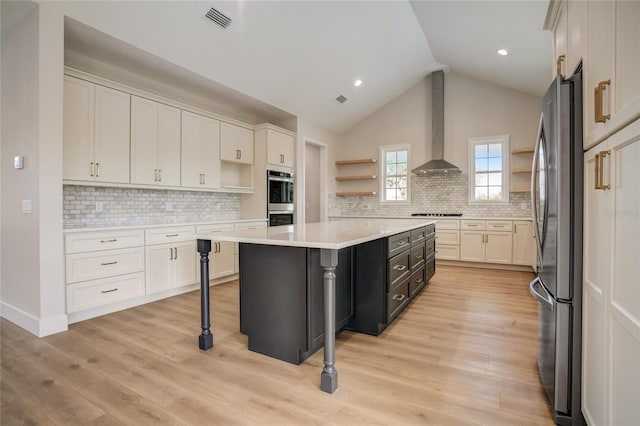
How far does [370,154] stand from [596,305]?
614cm

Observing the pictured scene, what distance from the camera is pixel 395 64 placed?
5.76 m

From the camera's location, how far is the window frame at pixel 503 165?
590 centimetres

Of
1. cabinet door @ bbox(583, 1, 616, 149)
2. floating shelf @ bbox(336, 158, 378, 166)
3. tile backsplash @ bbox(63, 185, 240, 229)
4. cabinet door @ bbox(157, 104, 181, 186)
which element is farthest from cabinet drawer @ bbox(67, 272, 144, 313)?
floating shelf @ bbox(336, 158, 378, 166)

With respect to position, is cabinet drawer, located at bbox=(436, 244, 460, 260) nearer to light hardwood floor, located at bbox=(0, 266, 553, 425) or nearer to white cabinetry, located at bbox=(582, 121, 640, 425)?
light hardwood floor, located at bbox=(0, 266, 553, 425)

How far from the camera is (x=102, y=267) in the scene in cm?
321

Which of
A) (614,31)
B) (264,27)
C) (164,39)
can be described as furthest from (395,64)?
(614,31)

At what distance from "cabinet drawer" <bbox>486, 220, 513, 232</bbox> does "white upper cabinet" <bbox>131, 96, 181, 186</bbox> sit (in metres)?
5.02

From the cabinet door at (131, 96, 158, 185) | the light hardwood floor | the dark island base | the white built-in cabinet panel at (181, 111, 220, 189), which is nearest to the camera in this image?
the light hardwood floor

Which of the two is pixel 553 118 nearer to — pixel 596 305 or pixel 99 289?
pixel 596 305

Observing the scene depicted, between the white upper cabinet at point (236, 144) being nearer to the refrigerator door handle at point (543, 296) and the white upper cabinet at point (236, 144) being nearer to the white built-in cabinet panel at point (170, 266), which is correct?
the white built-in cabinet panel at point (170, 266)

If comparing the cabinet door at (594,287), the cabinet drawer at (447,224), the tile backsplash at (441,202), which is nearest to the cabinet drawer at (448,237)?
the cabinet drawer at (447,224)

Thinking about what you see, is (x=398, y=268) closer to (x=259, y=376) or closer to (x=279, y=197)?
(x=259, y=376)

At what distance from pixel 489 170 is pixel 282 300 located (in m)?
5.33

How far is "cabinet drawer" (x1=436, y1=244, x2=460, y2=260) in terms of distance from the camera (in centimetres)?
587
